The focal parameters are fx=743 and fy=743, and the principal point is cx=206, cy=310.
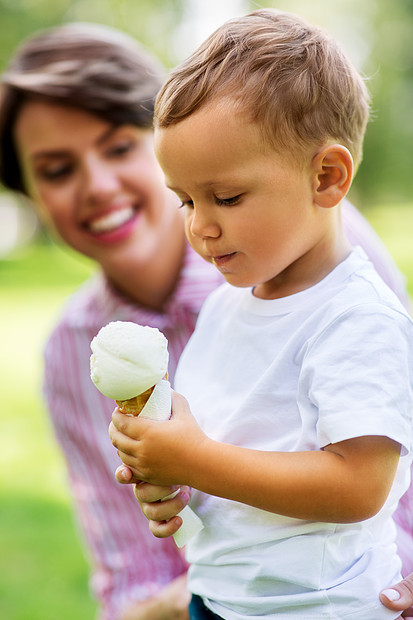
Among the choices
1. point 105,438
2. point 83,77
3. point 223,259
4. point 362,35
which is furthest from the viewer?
point 362,35

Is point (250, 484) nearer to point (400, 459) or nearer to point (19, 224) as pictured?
point (400, 459)

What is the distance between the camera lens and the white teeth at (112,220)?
2724 millimetres

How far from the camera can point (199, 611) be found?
1632 millimetres

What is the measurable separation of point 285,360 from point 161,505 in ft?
1.28

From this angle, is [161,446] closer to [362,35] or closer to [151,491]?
[151,491]

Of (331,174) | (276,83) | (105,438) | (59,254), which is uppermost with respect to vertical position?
(276,83)

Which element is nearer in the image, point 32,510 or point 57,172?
point 57,172

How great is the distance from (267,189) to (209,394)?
48 cm


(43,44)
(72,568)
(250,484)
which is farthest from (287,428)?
(72,568)

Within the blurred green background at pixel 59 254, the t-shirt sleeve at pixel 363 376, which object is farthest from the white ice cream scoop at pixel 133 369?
the blurred green background at pixel 59 254

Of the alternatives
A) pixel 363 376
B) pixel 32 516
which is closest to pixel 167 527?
pixel 363 376

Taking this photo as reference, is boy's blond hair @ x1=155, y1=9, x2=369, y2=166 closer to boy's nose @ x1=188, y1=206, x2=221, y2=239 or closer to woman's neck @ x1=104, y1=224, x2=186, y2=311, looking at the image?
boy's nose @ x1=188, y1=206, x2=221, y2=239

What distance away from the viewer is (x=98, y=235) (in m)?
2.78

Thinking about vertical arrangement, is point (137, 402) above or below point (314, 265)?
below
